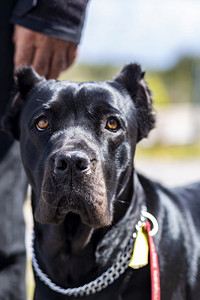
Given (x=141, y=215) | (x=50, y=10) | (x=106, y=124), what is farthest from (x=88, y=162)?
(x=50, y=10)

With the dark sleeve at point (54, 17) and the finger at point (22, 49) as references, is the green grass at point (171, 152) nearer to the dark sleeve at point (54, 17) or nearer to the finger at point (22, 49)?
the finger at point (22, 49)

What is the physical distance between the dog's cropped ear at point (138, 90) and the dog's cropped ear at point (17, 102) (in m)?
0.49

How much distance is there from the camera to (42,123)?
303 cm

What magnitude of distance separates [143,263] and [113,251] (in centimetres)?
20

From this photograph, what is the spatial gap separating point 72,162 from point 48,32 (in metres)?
1.01

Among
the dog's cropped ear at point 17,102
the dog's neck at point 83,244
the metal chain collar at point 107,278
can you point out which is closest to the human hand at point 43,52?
the dog's cropped ear at point 17,102

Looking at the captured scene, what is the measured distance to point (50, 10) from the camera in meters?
3.36

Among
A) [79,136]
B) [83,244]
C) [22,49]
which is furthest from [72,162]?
[22,49]

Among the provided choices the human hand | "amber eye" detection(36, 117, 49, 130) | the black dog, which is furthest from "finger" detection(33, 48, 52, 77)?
"amber eye" detection(36, 117, 49, 130)

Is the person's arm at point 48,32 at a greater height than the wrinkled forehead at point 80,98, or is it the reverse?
the person's arm at point 48,32

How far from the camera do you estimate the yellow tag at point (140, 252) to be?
2.92m

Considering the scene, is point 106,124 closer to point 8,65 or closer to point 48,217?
point 48,217

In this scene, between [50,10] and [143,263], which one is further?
[50,10]

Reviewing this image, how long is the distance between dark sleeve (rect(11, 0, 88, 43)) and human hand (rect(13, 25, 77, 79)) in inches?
3.1
